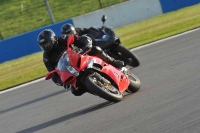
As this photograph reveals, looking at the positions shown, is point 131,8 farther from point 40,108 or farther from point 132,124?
point 132,124

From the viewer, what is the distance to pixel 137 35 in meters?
22.5

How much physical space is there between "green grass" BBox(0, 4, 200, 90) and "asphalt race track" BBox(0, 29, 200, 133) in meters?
3.49

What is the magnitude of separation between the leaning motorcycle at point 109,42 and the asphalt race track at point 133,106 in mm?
447

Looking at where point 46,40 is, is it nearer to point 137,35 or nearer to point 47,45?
point 47,45

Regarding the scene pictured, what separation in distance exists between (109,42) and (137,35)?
10184 mm

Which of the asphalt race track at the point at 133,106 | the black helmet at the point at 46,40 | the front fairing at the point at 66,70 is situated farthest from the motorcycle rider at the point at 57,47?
the asphalt race track at the point at 133,106

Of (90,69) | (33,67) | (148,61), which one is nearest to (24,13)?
(33,67)

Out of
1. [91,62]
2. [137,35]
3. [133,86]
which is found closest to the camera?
[91,62]

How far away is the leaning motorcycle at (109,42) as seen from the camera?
12327 mm

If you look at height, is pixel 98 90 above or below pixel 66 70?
below

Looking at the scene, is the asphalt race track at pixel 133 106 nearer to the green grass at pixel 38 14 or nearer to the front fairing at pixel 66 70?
the front fairing at pixel 66 70

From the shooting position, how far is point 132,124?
714 cm

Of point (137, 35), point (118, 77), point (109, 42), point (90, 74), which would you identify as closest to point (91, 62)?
point (90, 74)

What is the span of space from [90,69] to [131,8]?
18.3 meters
